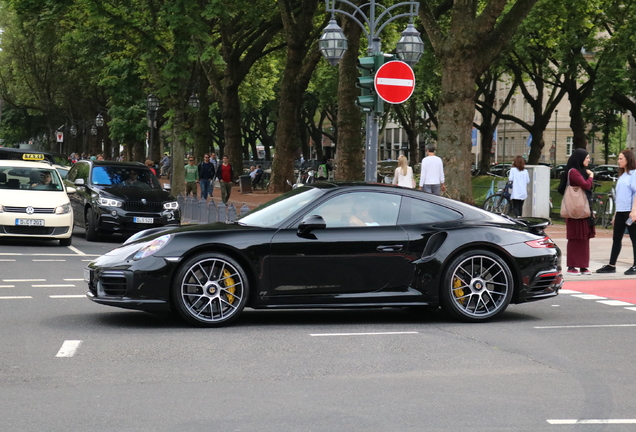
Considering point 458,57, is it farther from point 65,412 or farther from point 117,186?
point 65,412

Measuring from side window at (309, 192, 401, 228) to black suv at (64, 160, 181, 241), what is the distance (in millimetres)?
11659

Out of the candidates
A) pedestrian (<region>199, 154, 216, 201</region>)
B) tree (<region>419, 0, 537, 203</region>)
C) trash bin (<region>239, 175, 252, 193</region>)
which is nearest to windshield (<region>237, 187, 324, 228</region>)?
tree (<region>419, 0, 537, 203</region>)

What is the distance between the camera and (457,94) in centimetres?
2297

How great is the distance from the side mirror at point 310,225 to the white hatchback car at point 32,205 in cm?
1043

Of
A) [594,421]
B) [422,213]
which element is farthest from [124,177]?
[594,421]

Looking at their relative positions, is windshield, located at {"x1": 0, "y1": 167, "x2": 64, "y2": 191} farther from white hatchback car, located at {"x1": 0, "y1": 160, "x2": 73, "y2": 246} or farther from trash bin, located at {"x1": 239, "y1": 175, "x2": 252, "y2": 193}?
trash bin, located at {"x1": 239, "y1": 175, "x2": 252, "y2": 193}

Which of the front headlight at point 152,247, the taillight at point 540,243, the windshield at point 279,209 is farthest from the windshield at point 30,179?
the taillight at point 540,243

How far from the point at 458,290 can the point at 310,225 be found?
61.9 inches

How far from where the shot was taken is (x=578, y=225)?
14.5 metres

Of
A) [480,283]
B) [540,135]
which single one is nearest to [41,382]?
[480,283]

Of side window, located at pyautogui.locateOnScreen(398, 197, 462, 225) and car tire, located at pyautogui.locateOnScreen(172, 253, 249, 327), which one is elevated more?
side window, located at pyautogui.locateOnScreen(398, 197, 462, 225)

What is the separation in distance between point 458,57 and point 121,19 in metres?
11.2

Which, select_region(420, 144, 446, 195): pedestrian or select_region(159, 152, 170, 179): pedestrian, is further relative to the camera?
select_region(159, 152, 170, 179): pedestrian

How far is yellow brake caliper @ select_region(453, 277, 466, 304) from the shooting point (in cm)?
973
